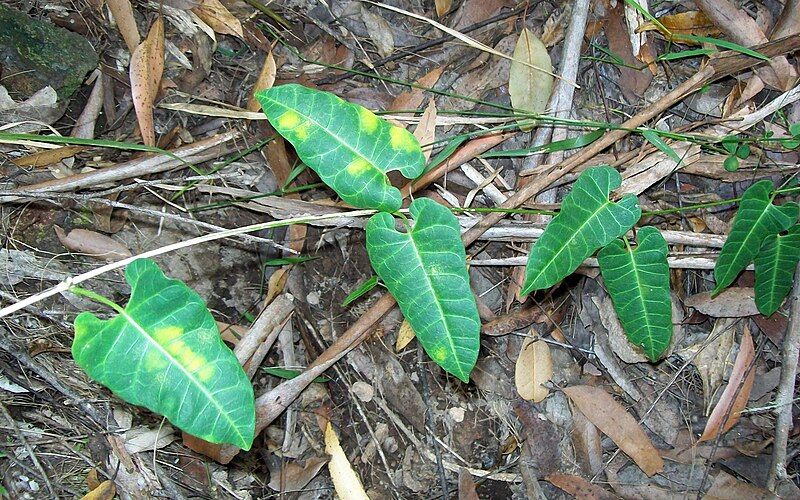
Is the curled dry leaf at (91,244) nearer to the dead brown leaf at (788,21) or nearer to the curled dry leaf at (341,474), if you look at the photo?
the curled dry leaf at (341,474)

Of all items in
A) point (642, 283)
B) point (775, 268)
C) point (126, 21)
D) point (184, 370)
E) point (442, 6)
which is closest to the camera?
point (184, 370)

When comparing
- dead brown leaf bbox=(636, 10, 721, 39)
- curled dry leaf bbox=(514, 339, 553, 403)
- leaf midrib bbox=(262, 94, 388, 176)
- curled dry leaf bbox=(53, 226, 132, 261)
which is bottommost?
curled dry leaf bbox=(514, 339, 553, 403)

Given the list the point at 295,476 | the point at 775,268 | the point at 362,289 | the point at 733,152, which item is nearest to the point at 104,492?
the point at 295,476

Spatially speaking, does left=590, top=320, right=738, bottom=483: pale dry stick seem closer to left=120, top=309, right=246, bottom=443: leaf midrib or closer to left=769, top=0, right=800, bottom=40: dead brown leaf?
left=769, top=0, right=800, bottom=40: dead brown leaf

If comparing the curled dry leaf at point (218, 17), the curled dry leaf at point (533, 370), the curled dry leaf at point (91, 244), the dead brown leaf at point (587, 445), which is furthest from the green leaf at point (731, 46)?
the curled dry leaf at point (91, 244)

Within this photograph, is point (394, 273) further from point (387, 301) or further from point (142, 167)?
point (142, 167)

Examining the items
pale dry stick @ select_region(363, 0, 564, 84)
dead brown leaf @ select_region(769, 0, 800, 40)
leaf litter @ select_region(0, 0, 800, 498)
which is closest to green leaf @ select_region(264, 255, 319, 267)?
leaf litter @ select_region(0, 0, 800, 498)
